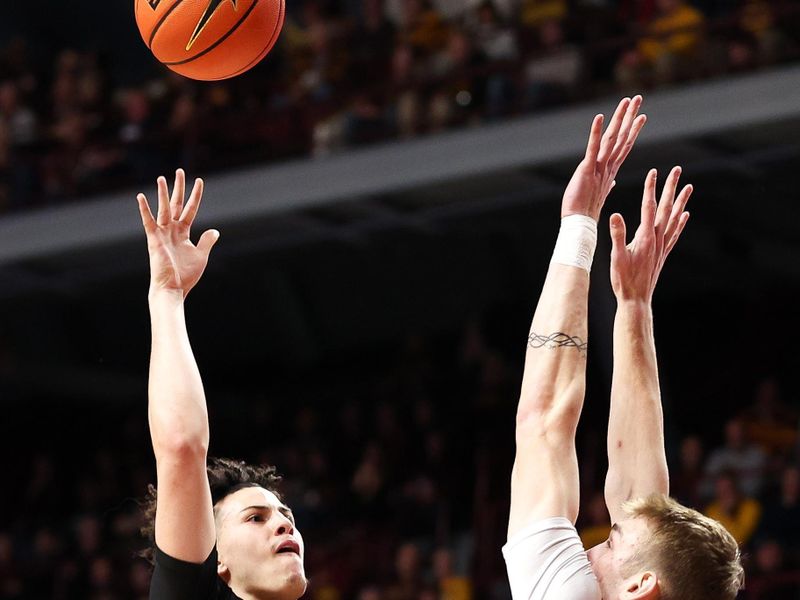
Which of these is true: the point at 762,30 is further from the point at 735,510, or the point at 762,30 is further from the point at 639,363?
the point at 639,363

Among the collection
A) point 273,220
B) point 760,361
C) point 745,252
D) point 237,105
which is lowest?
point 760,361

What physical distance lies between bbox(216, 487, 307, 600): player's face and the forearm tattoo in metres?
0.81

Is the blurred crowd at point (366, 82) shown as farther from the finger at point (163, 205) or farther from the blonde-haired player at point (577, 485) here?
the finger at point (163, 205)

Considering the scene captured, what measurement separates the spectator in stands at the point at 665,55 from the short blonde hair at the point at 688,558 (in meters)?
9.16

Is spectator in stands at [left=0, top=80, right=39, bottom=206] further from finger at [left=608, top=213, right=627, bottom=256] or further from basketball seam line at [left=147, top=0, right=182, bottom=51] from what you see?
finger at [left=608, top=213, right=627, bottom=256]

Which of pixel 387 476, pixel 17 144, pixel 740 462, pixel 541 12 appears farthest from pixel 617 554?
pixel 17 144

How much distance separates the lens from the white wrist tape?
3600mm

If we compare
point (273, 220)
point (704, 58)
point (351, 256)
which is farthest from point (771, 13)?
point (351, 256)

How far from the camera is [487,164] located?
1285 centimetres

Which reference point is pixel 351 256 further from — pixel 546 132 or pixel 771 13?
pixel 771 13

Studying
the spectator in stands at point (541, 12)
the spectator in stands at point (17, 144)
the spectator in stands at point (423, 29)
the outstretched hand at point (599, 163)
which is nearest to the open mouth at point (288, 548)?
the outstretched hand at point (599, 163)

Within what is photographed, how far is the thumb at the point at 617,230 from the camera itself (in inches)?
146

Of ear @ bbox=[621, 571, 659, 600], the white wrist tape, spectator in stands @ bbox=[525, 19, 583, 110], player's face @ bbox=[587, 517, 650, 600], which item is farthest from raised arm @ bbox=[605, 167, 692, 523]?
spectator in stands @ bbox=[525, 19, 583, 110]

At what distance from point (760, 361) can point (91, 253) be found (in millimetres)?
6738
